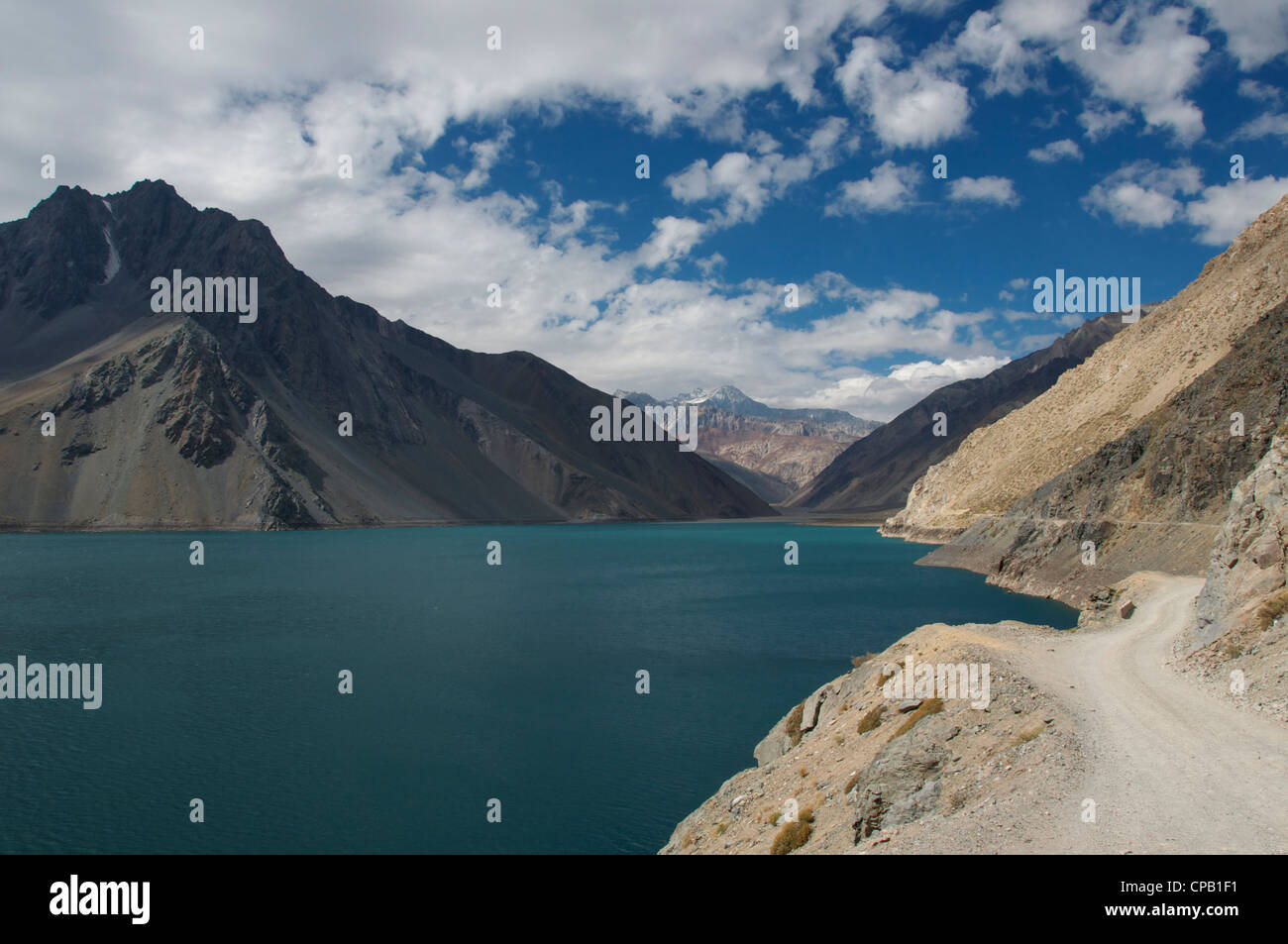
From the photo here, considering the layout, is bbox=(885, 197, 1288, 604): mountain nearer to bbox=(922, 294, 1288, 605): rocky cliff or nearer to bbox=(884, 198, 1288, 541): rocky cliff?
bbox=(922, 294, 1288, 605): rocky cliff

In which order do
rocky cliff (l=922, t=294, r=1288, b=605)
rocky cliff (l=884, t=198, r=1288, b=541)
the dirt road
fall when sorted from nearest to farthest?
the dirt road → rocky cliff (l=922, t=294, r=1288, b=605) → rocky cliff (l=884, t=198, r=1288, b=541)

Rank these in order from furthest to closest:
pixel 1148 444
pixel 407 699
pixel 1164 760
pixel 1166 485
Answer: pixel 1148 444 → pixel 1166 485 → pixel 407 699 → pixel 1164 760

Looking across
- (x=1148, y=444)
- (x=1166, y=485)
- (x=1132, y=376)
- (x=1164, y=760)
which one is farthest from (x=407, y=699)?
(x=1132, y=376)

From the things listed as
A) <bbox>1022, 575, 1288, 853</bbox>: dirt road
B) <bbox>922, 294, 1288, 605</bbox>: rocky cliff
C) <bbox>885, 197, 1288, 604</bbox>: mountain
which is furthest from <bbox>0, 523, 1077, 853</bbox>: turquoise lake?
<bbox>1022, 575, 1288, 853</bbox>: dirt road

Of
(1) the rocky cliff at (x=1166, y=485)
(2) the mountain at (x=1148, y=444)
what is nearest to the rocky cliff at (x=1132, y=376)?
(2) the mountain at (x=1148, y=444)

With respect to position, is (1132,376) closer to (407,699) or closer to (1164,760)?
(407,699)
